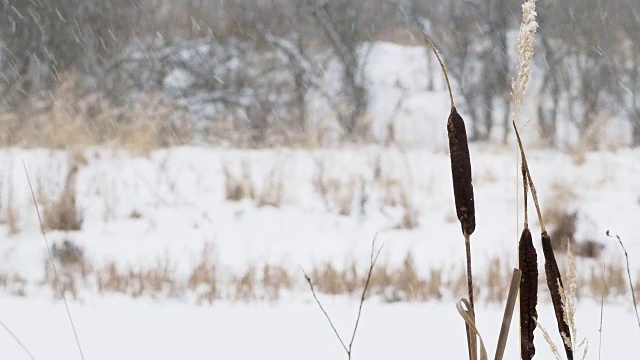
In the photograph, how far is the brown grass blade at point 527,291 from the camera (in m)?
0.76

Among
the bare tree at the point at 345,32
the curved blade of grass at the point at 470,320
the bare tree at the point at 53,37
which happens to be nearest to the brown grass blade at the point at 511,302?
the curved blade of grass at the point at 470,320

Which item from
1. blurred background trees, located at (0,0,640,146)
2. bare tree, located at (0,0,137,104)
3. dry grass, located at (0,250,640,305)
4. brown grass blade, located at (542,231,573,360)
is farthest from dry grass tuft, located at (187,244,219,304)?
bare tree, located at (0,0,137,104)

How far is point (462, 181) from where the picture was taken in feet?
2.36

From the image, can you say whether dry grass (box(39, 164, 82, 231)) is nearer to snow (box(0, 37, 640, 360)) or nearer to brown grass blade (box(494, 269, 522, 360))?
snow (box(0, 37, 640, 360))

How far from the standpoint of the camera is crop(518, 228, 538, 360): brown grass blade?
762 millimetres

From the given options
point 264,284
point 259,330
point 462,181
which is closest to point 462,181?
point 462,181

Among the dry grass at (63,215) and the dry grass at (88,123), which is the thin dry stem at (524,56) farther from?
the dry grass at (88,123)

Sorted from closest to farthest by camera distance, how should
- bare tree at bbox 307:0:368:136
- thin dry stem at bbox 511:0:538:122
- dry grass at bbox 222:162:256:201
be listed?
thin dry stem at bbox 511:0:538:122 < dry grass at bbox 222:162:256:201 < bare tree at bbox 307:0:368:136

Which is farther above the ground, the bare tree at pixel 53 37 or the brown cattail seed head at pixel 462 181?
the bare tree at pixel 53 37

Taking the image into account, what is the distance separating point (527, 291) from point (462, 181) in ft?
0.48

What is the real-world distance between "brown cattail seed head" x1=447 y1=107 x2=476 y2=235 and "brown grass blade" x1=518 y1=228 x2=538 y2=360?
0.24ft

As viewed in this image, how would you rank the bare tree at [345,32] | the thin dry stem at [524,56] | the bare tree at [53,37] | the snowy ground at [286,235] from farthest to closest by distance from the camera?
the bare tree at [345,32] < the bare tree at [53,37] < the snowy ground at [286,235] < the thin dry stem at [524,56]

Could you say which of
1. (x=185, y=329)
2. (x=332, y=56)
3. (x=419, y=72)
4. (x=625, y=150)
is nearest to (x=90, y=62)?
(x=332, y=56)

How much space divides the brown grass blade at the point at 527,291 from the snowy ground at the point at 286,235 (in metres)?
1.83
